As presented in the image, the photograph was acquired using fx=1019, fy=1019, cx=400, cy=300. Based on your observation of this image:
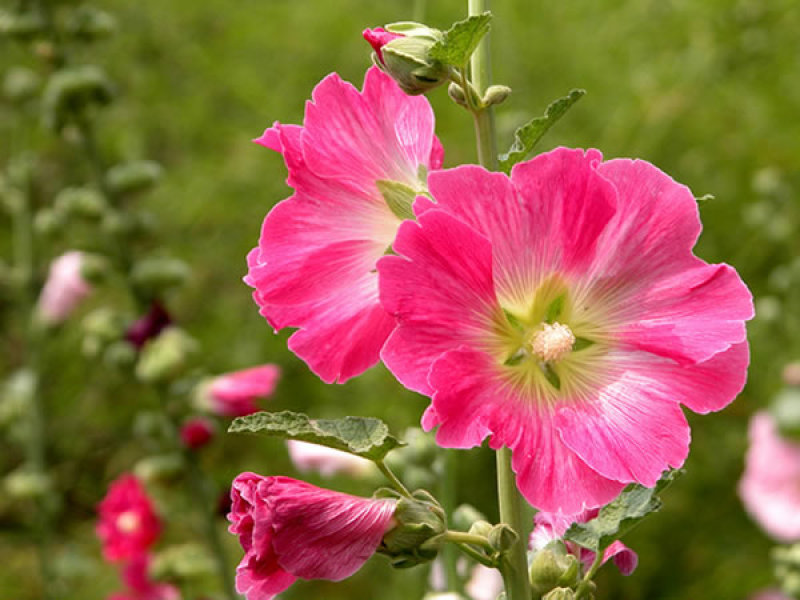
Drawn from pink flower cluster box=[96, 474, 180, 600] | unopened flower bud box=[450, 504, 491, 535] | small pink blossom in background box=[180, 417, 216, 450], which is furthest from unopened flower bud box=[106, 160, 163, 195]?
unopened flower bud box=[450, 504, 491, 535]

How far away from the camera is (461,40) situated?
0.48 meters

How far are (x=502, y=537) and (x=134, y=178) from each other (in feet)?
3.62

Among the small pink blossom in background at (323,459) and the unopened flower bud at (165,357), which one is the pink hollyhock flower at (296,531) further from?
the unopened flower bud at (165,357)

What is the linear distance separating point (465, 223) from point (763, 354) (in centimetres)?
172

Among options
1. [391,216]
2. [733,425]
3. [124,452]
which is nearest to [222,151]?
[124,452]

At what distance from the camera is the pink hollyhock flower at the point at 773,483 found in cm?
158

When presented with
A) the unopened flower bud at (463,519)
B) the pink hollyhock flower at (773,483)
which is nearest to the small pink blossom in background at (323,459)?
the unopened flower bud at (463,519)

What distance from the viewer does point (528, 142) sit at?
1.69 feet

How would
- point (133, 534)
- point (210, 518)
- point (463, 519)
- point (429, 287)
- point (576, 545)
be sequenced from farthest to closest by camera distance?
point (133, 534), point (210, 518), point (463, 519), point (576, 545), point (429, 287)

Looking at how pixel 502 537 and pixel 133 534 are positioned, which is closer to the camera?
pixel 502 537

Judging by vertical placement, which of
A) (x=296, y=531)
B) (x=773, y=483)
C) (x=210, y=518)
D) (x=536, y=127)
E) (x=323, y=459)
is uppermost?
(x=536, y=127)

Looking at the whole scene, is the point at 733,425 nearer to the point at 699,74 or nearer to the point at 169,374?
the point at 699,74

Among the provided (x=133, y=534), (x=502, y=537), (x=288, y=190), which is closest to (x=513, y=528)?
(x=502, y=537)

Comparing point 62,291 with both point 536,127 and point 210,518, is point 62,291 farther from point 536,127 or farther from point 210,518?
point 536,127
